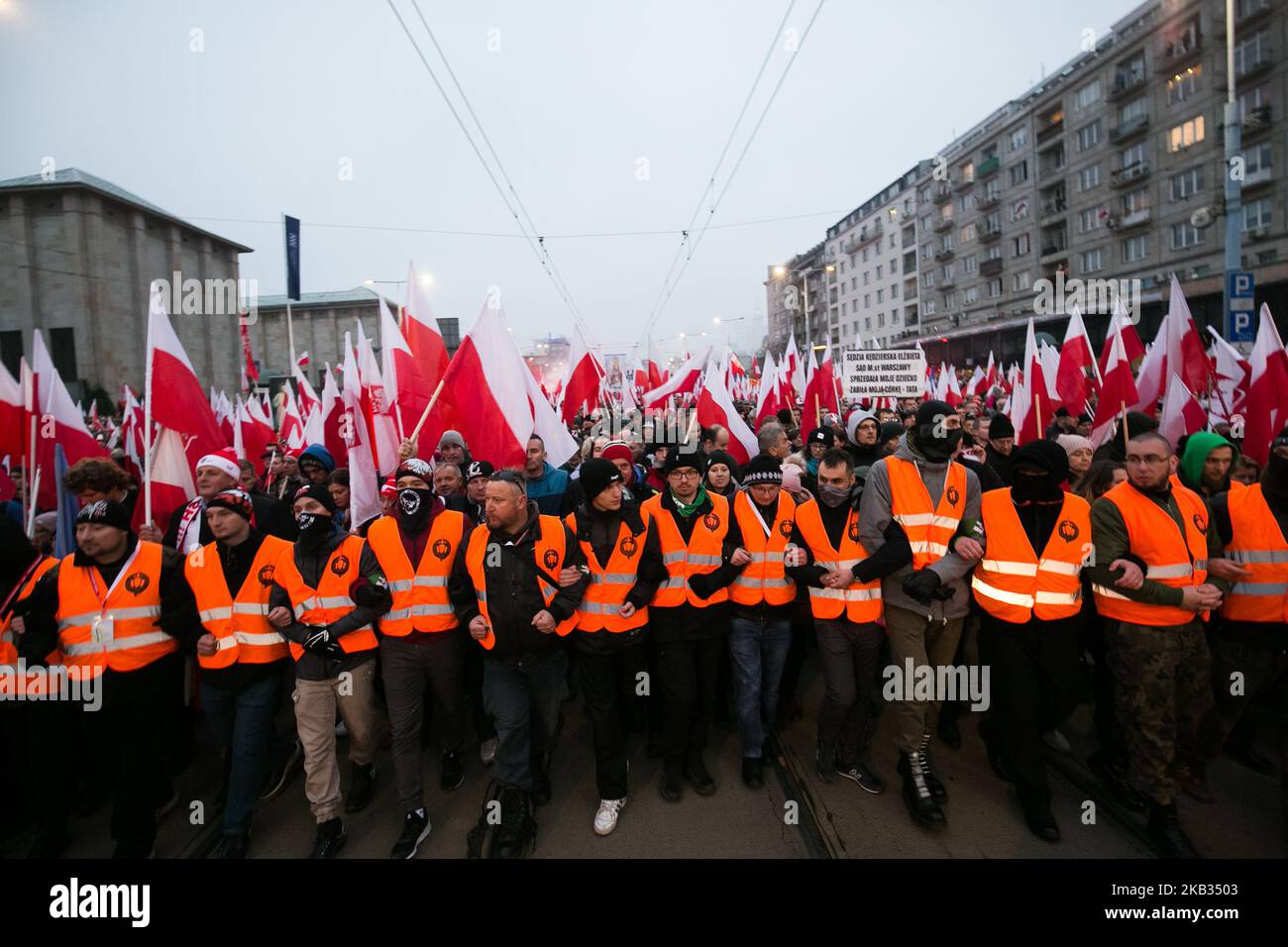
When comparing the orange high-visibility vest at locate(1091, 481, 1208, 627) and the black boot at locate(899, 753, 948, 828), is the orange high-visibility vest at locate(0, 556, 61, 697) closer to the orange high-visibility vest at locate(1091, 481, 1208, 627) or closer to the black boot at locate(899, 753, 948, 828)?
the black boot at locate(899, 753, 948, 828)

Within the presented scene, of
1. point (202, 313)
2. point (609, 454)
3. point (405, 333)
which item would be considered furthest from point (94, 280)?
point (609, 454)

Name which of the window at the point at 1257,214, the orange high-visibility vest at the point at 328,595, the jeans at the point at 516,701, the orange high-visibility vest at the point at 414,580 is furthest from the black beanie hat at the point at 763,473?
the window at the point at 1257,214

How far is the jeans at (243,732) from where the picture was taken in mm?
3551

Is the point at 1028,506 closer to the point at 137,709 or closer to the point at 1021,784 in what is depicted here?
the point at 1021,784

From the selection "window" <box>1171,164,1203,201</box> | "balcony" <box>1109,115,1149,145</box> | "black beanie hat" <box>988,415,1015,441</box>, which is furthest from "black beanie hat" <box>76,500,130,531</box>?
"balcony" <box>1109,115,1149,145</box>

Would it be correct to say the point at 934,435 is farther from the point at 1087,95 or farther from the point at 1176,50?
the point at 1087,95

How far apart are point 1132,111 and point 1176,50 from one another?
3.46m

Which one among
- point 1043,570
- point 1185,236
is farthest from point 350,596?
point 1185,236

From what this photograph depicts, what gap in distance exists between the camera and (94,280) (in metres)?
33.9

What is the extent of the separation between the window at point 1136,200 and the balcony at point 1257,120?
643 cm

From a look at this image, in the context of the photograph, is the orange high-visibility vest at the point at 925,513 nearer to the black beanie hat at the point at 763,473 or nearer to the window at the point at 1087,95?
the black beanie hat at the point at 763,473

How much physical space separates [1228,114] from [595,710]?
52.8ft

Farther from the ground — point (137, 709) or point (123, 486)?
point (123, 486)

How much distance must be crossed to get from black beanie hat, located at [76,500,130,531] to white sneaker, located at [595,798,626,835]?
3203 mm
